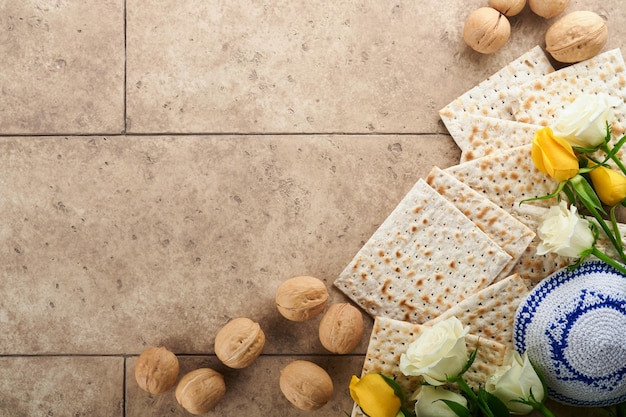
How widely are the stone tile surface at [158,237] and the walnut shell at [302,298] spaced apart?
0.09 meters

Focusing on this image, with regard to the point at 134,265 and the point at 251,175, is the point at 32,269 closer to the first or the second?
the point at 134,265

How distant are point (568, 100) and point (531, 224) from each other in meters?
0.31

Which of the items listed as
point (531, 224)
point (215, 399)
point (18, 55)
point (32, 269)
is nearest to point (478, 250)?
point (531, 224)

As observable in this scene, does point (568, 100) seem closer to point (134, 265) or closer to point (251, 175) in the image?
point (251, 175)

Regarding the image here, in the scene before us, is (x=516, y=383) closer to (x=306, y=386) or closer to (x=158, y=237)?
(x=306, y=386)

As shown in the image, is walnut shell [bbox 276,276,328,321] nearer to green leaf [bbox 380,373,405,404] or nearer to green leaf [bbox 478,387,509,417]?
green leaf [bbox 380,373,405,404]

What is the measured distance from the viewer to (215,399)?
1.44 meters

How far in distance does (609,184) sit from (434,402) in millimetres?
616

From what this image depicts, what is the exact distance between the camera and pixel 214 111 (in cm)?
152

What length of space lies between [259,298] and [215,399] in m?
0.26

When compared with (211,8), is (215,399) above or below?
below

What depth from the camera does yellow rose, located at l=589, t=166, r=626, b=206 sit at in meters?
1.36

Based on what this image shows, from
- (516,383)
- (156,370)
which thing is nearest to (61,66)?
(156,370)

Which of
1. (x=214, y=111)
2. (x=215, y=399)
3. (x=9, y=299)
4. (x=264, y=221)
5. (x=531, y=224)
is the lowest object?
(x=215, y=399)
